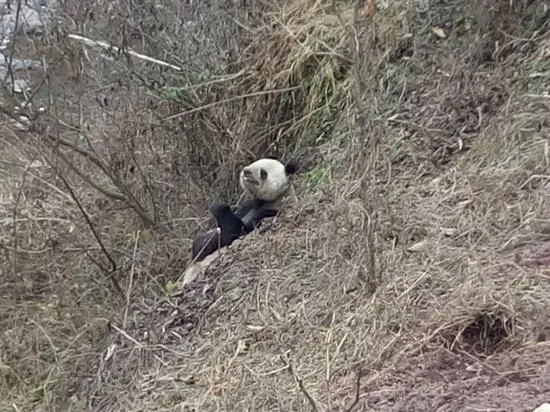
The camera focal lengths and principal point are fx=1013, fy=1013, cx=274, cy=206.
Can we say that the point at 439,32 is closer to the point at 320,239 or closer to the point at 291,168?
the point at 291,168

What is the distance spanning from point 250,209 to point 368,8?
4.34 ft

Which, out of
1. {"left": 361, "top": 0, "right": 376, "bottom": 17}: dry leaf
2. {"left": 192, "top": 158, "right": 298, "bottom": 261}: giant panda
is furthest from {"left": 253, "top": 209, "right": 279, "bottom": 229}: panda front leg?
{"left": 361, "top": 0, "right": 376, "bottom": 17}: dry leaf

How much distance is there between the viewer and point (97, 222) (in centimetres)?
601

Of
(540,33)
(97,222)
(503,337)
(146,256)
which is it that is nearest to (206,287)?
(146,256)

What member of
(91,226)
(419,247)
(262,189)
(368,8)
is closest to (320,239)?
(419,247)

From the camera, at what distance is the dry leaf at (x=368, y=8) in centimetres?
561

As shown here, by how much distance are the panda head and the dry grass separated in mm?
125

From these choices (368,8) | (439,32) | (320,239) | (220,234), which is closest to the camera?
(320,239)

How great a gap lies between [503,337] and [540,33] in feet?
8.62

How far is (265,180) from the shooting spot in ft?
17.9

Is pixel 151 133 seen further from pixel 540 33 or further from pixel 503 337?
pixel 503 337

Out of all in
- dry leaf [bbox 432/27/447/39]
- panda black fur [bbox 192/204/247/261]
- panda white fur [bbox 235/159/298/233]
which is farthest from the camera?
dry leaf [bbox 432/27/447/39]

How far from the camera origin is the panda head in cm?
540

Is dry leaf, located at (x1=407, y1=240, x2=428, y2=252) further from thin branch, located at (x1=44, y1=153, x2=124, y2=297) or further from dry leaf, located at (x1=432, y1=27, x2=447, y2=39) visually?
dry leaf, located at (x1=432, y1=27, x2=447, y2=39)
